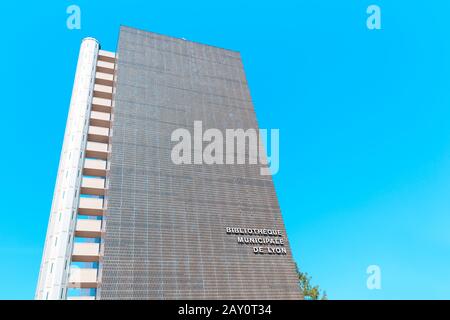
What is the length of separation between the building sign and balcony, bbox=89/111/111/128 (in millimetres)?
16240

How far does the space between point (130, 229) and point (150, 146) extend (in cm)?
816

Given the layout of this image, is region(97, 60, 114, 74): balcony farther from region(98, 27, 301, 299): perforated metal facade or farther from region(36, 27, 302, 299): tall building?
region(98, 27, 301, 299): perforated metal facade

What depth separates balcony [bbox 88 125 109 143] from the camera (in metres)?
30.8

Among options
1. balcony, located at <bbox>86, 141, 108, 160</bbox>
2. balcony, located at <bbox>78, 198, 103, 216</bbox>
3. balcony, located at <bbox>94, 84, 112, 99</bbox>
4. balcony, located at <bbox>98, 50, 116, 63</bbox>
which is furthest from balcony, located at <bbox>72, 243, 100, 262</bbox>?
balcony, located at <bbox>98, 50, 116, 63</bbox>

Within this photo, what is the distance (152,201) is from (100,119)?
37.6 feet

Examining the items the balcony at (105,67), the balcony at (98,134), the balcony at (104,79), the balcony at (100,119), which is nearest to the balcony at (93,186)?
the balcony at (98,134)

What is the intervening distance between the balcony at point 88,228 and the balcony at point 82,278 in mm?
3116

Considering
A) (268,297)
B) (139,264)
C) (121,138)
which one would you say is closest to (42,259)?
(139,264)

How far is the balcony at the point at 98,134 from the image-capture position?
30798 millimetres

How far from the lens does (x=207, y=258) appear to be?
24234 millimetres

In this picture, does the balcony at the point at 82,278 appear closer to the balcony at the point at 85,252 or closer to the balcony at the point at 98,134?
the balcony at the point at 85,252

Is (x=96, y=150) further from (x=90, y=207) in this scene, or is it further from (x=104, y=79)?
(x=104, y=79)

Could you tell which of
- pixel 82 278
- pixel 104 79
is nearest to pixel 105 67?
pixel 104 79

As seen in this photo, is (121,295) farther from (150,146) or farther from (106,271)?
(150,146)
